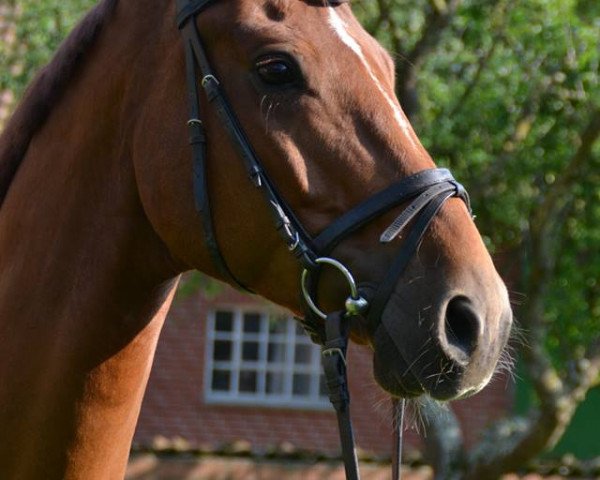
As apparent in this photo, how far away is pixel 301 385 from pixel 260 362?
72 centimetres

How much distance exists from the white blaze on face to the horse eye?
→ 149 mm

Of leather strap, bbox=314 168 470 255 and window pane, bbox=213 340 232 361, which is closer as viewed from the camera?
leather strap, bbox=314 168 470 255

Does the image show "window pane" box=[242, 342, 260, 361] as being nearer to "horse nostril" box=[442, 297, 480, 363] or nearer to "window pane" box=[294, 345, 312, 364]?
→ "window pane" box=[294, 345, 312, 364]

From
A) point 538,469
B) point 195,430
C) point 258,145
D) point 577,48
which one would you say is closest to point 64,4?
point 577,48

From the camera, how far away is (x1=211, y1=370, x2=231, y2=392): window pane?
57.2 ft

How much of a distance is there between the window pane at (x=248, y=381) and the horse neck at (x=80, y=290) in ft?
48.2

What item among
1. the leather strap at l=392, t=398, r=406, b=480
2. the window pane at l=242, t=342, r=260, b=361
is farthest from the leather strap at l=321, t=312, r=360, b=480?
the window pane at l=242, t=342, r=260, b=361

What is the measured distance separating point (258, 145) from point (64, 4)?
21.3 ft

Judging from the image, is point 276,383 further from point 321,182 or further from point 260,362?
point 321,182

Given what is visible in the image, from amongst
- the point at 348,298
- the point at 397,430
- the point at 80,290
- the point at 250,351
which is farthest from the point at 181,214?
the point at 250,351

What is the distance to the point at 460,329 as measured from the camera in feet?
8.04

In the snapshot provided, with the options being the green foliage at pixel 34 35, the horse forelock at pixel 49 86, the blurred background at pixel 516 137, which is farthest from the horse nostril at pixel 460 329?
the green foliage at pixel 34 35

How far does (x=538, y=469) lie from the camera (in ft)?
34.5

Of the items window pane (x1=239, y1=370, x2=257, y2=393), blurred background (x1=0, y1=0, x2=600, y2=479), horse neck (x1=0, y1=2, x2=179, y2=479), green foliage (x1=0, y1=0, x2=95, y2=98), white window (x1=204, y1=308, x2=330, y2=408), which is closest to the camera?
horse neck (x1=0, y1=2, x2=179, y2=479)
